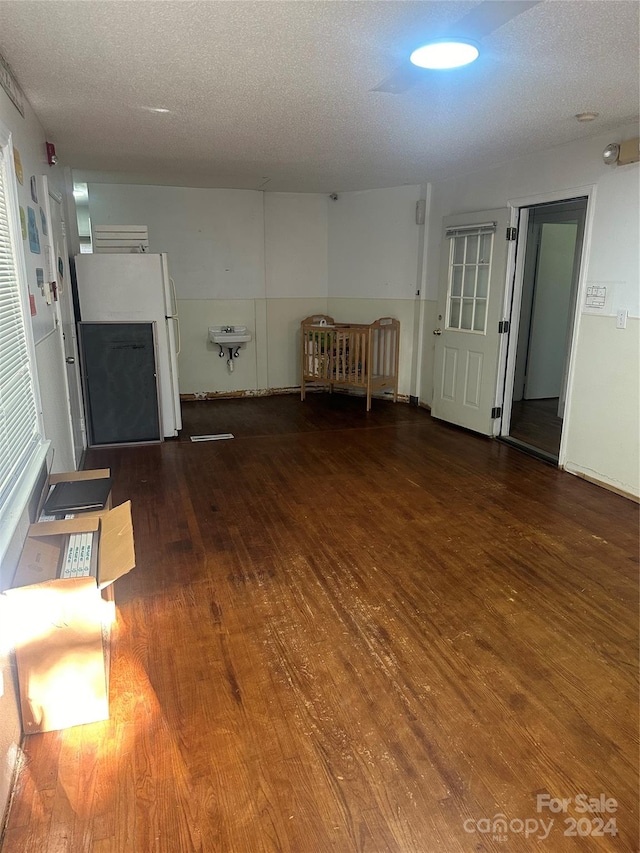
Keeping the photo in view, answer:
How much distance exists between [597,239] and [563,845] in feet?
12.1

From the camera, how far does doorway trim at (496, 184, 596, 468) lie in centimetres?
407

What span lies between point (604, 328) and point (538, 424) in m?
1.83

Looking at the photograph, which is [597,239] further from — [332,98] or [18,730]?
[18,730]

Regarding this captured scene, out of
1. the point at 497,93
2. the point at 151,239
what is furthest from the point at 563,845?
the point at 151,239

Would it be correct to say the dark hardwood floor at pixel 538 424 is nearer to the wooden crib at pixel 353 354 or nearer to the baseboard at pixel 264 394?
the baseboard at pixel 264 394

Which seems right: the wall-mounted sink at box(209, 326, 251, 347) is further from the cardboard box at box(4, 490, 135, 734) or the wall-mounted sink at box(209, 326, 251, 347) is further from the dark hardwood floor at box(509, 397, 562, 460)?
the cardboard box at box(4, 490, 135, 734)

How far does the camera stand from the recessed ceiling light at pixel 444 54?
220 centimetres

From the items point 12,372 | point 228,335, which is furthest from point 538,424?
point 12,372

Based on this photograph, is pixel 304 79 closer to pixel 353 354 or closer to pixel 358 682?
pixel 358 682

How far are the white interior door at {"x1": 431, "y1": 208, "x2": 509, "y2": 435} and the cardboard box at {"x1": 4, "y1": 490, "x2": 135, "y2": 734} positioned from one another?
156 inches

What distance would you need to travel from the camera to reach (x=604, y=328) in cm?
396

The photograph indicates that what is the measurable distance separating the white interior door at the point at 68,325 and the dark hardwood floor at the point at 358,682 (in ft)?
3.16
